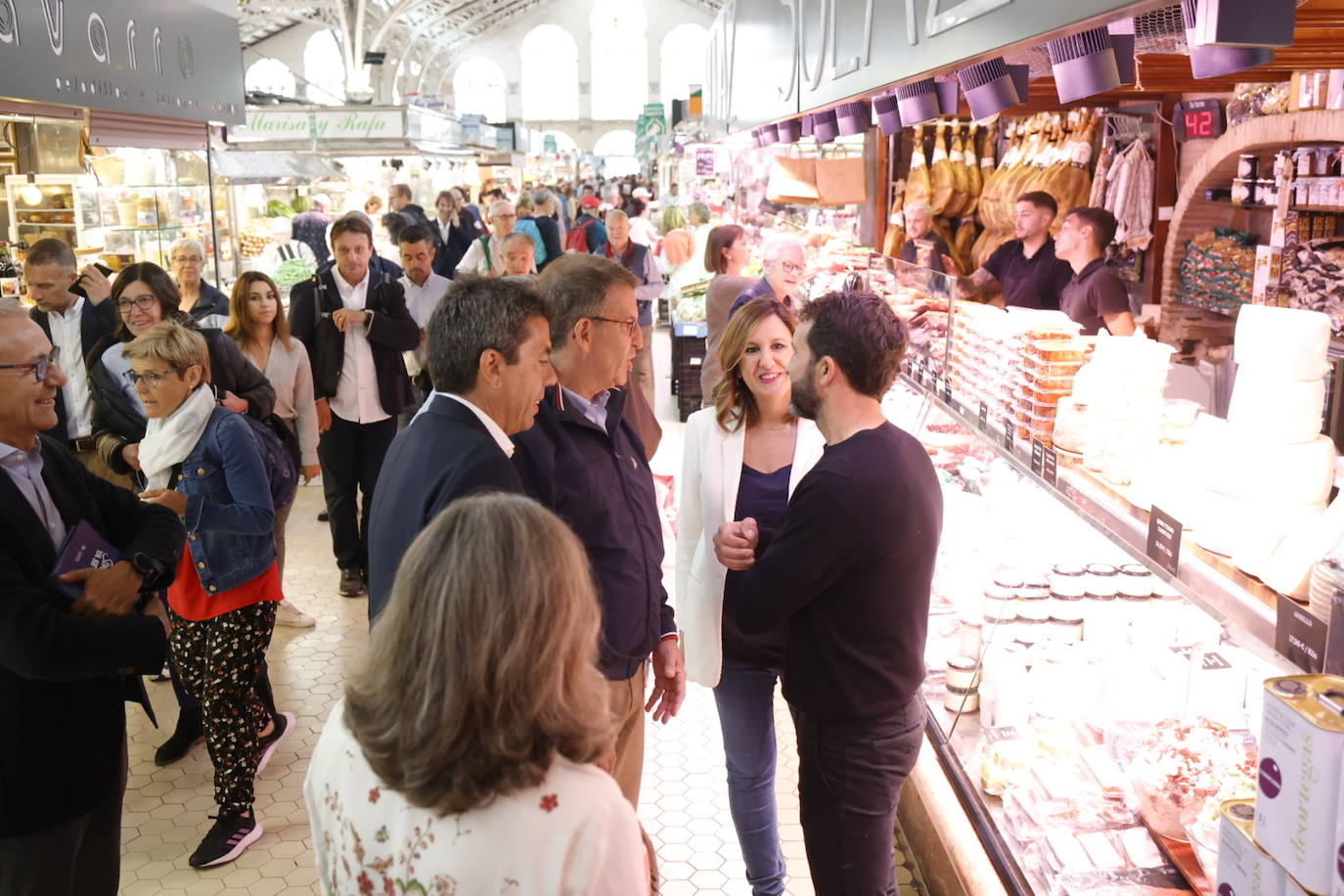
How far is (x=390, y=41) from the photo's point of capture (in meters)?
37.9

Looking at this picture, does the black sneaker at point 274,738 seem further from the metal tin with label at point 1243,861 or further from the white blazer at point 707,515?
the metal tin with label at point 1243,861

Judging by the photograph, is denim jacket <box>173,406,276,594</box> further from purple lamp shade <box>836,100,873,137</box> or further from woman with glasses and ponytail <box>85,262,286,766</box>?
purple lamp shade <box>836,100,873,137</box>

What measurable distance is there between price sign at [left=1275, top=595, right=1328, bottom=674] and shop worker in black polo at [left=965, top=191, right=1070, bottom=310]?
3992 millimetres

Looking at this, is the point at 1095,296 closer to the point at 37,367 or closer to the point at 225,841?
the point at 225,841

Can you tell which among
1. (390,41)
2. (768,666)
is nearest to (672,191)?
(390,41)

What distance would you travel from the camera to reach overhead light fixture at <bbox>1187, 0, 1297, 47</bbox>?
168 centimetres

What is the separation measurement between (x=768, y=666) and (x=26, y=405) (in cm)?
185

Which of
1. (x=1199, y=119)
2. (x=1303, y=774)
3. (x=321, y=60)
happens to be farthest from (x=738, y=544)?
(x=321, y=60)

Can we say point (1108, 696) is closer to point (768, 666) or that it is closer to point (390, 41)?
point (768, 666)

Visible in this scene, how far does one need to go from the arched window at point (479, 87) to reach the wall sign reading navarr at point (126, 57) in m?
41.3

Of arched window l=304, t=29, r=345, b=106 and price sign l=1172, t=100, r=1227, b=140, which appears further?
arched window l=304, t=29, r=345, b=106

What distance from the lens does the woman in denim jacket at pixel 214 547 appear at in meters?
3.33

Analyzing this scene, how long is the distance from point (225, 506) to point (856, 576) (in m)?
2.03

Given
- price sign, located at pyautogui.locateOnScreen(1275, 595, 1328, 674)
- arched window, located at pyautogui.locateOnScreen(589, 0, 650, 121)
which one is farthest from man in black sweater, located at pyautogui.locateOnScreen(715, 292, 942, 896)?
arched window, located at pyautogui.locateOnScreen(589, 0, 650, 121)
